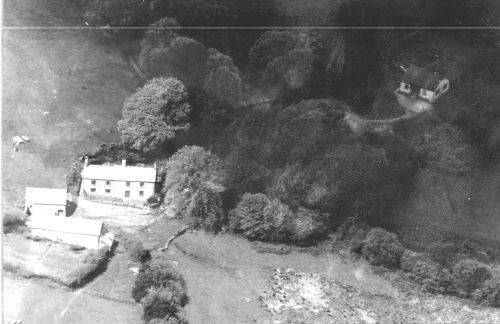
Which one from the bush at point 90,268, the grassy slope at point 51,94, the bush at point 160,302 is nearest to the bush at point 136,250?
the bush at point 90,268

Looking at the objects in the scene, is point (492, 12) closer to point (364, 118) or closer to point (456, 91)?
point (456, 91)

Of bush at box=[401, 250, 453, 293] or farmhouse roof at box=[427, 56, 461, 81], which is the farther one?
farmhouse roof at box=[427, 56, 461, 81]

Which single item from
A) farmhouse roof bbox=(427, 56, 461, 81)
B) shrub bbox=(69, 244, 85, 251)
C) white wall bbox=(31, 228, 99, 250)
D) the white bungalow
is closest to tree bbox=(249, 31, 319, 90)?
the white bungalow

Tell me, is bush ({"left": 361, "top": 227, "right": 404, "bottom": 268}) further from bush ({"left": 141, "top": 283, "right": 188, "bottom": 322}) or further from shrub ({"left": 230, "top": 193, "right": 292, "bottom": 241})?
bush ({"left": 141, "top": 283, "right": 188, "bottom": 322})

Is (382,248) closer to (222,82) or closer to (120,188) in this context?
(222,82)

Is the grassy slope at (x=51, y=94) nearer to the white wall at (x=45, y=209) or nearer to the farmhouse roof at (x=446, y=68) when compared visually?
the white wall at (x=45, y=209)

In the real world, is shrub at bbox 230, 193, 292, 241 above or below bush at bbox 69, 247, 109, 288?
above
